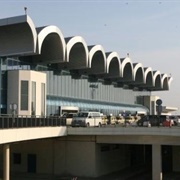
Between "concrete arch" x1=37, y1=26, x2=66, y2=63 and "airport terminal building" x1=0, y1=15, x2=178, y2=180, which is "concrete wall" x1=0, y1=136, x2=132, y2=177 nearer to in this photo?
"airport terminal building" x1=0, y1=15, x2=178, y2=180

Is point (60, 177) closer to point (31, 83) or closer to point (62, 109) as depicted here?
point (31, 83)

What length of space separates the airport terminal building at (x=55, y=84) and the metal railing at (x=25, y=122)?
2520 millimetres

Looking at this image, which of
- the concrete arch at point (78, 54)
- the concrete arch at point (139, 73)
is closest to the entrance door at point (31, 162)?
the concrete arch at point (78, 54)

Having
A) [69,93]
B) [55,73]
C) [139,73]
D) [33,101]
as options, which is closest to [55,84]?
[55,73]

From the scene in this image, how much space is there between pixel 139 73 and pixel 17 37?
113ft

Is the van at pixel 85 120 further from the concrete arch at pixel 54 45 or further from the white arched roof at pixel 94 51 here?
the white arched roof at pixel 94 51

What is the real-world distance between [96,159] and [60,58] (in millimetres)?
14272

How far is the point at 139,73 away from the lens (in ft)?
226

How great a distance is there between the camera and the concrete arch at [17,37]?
36.7 metres

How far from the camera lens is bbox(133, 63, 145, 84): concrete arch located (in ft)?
213

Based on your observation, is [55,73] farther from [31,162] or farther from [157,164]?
[157,164]

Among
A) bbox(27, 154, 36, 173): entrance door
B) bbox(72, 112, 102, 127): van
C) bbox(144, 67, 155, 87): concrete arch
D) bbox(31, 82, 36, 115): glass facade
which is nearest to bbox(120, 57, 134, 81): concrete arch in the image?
bbox(144, 67, 155, 87): concrete arch

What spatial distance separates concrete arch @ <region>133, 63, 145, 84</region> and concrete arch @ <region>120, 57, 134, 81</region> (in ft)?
4.21

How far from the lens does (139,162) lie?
42781 millimetres
